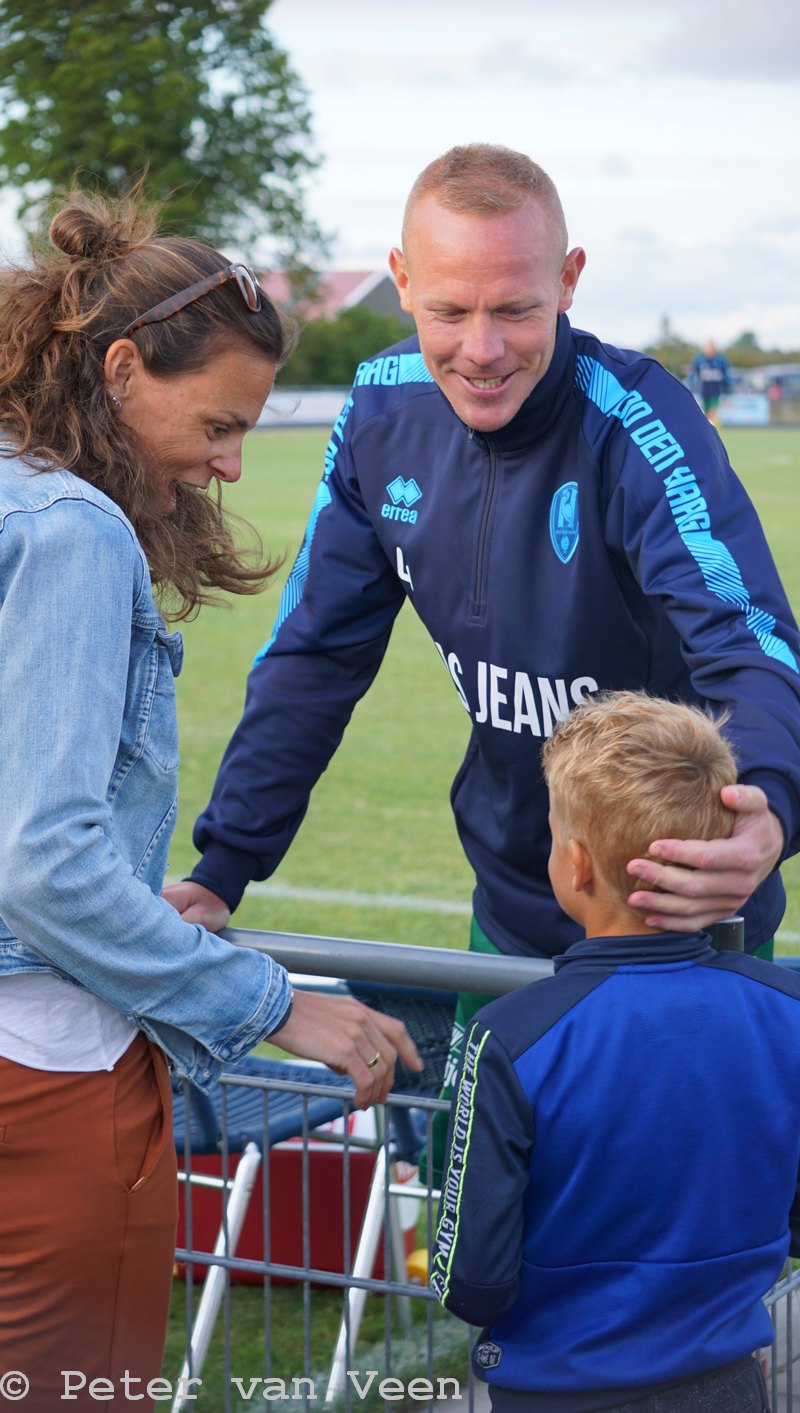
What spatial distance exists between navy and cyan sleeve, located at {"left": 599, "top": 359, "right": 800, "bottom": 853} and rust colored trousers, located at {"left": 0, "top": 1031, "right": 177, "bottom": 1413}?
0.95 metres

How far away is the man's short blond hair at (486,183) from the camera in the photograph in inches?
95.1

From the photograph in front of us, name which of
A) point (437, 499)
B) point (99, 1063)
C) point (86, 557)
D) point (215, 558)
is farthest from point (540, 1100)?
point (437, 499)

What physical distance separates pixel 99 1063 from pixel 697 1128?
2.45ft

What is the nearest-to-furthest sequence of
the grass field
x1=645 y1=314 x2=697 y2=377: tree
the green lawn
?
the green lawn < the grass field < x1=645 y1=314 x2=697 y2=377: tree

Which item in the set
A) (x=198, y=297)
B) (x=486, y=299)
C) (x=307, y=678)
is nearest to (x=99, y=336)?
(x=198, y=297)

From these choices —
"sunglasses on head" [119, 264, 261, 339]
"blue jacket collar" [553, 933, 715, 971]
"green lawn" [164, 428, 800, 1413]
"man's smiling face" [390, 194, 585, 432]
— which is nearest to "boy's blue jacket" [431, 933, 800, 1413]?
"blue jacket collar" [553, 933, 715, 971]

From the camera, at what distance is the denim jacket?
169 cm

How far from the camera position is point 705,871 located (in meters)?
1.77

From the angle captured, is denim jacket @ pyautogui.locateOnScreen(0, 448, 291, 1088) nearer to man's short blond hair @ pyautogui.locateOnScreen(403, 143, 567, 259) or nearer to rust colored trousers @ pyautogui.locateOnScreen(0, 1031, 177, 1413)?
rust colored trousers @ pyautogui.locateOnScreen(0, 1031, 177, 1413)

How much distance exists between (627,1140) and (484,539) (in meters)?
1.18

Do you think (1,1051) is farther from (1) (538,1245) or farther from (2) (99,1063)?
(1) (538,1245)

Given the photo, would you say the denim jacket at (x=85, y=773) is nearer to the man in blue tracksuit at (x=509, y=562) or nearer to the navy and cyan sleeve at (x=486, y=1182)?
the navy and cyan sleeve at (x=486, y=1182)

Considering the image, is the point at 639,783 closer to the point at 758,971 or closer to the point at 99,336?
the point at 758,971

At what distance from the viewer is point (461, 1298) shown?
1.78 meters
